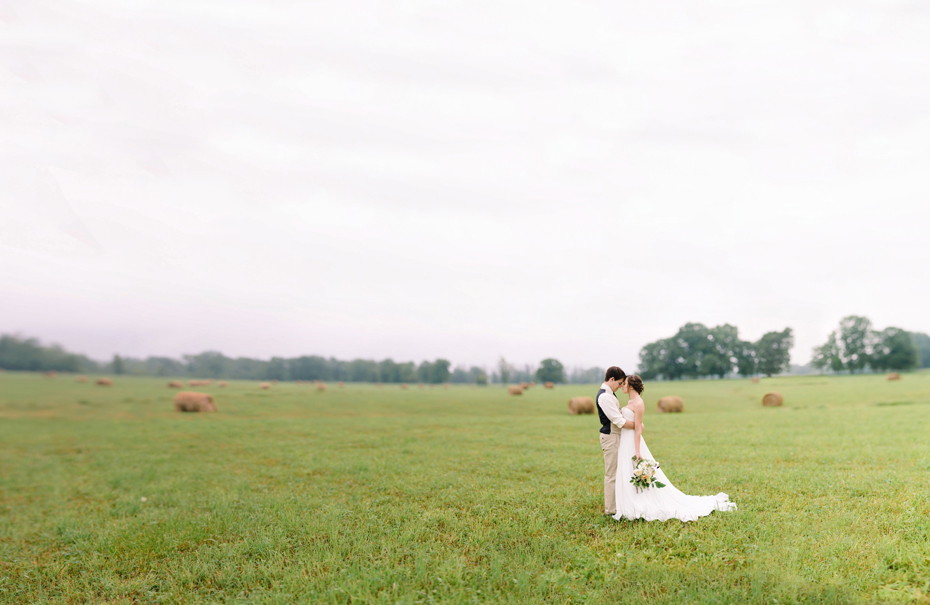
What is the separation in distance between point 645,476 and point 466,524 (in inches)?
143

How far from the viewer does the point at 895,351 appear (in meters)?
99.1

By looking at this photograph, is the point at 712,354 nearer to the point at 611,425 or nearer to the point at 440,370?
the point at 440,370

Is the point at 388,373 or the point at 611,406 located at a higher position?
the point at 611,406

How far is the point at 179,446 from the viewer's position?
2227 centimetres

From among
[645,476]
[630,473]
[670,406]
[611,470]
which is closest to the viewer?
[645,476]

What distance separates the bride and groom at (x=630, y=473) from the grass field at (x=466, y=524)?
0.30 meters

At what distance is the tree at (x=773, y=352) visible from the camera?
376 feet

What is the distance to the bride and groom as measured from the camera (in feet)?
28.7

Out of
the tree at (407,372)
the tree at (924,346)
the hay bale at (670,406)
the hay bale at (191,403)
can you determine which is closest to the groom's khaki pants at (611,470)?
the hay bale at (670,406)

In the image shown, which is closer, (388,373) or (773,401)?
(773,401)

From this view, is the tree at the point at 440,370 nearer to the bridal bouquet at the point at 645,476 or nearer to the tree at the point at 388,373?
the tree at the point at 388,373

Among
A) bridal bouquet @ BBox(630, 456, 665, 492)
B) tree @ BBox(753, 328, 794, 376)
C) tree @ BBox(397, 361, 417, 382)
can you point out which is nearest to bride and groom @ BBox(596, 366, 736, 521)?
bridal bouquet @ BBox(630, 456, 665, 492)

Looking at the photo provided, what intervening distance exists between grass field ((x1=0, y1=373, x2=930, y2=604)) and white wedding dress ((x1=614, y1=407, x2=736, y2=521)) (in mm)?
249

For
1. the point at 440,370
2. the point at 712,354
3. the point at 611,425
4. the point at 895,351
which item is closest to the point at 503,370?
the point at 440,370
